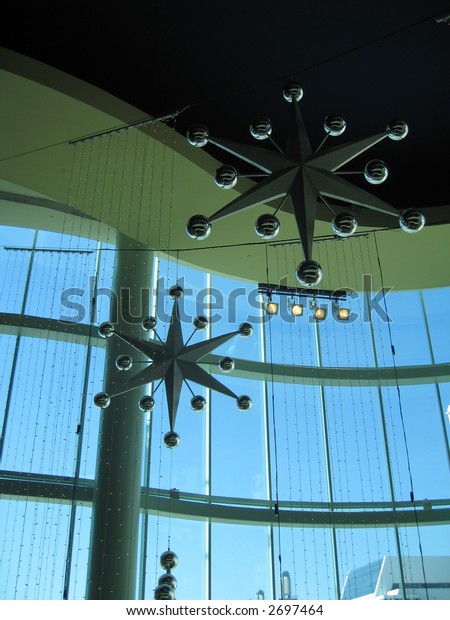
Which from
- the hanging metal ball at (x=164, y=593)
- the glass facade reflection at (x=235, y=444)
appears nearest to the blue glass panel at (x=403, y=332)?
the glass facade reflection at (x=235, y=444)

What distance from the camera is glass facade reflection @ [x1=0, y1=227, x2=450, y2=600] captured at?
35.3 ft

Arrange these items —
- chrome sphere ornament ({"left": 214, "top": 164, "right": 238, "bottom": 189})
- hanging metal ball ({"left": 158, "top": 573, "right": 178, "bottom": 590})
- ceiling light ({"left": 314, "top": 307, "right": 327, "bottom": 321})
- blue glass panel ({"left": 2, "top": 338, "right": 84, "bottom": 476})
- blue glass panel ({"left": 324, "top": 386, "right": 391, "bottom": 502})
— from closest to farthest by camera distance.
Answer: chrome sphere ornament ({"left": 214, "top": 164, "right": 238, "bottom": 189}), hanging metal ball ({"left": 158, "top": 573, "right": 178, "bottom": 590}), ceiling light ({"left": 314, "top": 307, "right": 327, "bottom": 321}), blue glass panel ({"left": 2, "top": 338, "right": 84, "bottom": 476}), blue glass panel ({"left": 324, "top": 386, "right": 391, "bottom": 502})

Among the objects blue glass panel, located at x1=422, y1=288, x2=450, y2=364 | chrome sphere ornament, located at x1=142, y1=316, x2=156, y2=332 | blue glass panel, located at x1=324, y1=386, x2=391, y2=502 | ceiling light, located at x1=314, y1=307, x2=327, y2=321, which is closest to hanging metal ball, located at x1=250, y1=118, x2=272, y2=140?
chrome sphere ornament, located at x1=142, y1=316, x2=156, y2=332

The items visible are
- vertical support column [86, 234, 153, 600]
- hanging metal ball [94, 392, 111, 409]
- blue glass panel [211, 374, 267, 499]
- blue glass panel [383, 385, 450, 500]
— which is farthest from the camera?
blue glass panel [383, 385, 450, 500]

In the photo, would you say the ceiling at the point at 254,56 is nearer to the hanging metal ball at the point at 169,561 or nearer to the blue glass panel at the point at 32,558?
the hanging metal ball at the point at 169,561

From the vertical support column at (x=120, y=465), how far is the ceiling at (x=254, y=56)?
84.9 inches

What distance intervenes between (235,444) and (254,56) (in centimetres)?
827

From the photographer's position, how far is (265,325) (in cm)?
1545

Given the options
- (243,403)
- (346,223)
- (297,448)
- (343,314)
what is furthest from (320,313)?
(346,223)

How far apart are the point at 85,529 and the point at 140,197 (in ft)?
18.5

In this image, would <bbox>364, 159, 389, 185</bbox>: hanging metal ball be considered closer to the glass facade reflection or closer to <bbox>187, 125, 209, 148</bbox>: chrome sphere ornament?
<bbox>187, 125, 209, 148</bbox>: chrome sphere ornament

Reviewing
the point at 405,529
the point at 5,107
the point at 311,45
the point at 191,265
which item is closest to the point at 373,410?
the point at 405,529

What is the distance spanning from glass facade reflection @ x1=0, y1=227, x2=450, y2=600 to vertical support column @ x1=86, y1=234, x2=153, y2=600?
0.47 meters

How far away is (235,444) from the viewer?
46.2ft
